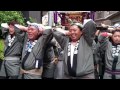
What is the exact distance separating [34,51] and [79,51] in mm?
729

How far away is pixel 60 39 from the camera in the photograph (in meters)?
5.48

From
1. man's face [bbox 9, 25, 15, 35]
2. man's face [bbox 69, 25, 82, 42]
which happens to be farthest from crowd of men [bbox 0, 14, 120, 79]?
man's face [bbox 9, 25, 15, 35]

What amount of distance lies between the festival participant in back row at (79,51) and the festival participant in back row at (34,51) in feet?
0.92

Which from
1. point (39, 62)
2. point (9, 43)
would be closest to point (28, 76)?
point (39, 62)

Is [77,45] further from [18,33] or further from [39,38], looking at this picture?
[18,33]

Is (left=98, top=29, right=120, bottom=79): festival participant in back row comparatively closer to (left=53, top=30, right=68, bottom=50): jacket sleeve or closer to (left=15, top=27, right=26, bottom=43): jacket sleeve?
(left=53, top=30, right=68, bottom=50): jacket sleeve

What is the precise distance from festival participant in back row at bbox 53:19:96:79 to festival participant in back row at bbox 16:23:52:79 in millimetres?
281

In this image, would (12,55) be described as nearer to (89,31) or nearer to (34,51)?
(34,51)

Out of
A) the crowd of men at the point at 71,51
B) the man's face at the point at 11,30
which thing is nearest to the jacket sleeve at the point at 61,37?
the crowd of men at the point at 71,51

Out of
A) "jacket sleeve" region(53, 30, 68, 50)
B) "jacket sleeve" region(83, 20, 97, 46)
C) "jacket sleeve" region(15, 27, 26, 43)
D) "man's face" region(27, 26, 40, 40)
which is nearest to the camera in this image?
"jacket sleeve" region(83, 20, 97, 46)

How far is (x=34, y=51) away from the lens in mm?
5488

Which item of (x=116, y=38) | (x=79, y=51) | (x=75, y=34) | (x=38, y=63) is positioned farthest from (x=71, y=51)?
(x=116, y=38)

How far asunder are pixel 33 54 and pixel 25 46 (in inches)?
10.2

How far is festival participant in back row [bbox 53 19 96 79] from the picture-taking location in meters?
5.14
